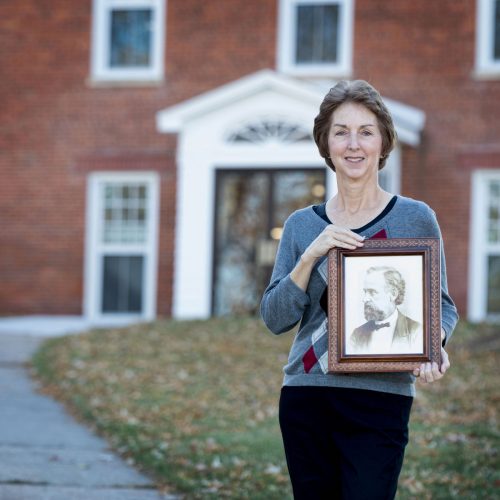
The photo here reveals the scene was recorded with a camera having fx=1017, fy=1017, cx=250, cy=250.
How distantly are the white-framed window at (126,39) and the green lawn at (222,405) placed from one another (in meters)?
4.58

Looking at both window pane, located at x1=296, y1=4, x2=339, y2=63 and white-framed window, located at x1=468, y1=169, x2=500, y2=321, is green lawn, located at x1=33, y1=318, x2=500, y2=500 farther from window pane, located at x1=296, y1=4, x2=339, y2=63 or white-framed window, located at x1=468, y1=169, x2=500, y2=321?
window pane, located at x1=296, y1=4, x2=339, y2=63

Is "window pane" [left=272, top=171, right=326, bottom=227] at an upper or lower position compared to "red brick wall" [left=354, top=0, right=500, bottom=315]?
lower

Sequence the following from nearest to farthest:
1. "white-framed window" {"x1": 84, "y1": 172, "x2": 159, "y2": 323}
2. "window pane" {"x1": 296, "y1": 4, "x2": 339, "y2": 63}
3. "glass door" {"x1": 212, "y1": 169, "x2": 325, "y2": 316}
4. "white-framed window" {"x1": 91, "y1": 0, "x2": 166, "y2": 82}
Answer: "glass door" {"x1": 212, "y1": 169, "x2": 325, "y2": 316} < "window pane" {"x1": 296, "y1": 4, "x2": 339, "y2": 63} < "white-framed window" {"x1": 91, "y1": 0, "x2": 166, "y2": 82} < "white-framed window" {"x1": 84, "y1": 172, "x2": 159, "y2": 323}

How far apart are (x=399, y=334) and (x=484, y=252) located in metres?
12.1

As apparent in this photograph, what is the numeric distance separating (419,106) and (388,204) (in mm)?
11903

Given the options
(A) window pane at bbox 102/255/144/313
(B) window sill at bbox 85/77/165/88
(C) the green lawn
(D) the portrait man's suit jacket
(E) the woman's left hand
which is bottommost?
(C) the green lawn

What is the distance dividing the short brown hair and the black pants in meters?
0.75

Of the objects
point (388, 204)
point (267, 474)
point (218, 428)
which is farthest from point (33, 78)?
point (388, 204)

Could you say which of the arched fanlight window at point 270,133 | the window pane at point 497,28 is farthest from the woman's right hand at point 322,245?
the window pane at point 497,28

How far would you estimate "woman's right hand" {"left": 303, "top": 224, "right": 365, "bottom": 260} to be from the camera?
2.95 m

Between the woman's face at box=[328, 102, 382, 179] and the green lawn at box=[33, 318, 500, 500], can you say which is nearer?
the woman's face at box=[328, 102, 382, 179]

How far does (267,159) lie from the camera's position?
46.5ft

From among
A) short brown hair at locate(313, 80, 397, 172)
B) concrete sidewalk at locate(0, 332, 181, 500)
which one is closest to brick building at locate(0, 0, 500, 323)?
concrete sidewalk at locate(0, 332, 181, 500)

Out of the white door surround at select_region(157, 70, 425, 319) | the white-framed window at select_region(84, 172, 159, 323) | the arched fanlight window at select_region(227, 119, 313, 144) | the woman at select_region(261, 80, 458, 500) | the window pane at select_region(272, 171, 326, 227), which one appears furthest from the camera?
the white-framed window at select_region(84, 172, 159, 323)
